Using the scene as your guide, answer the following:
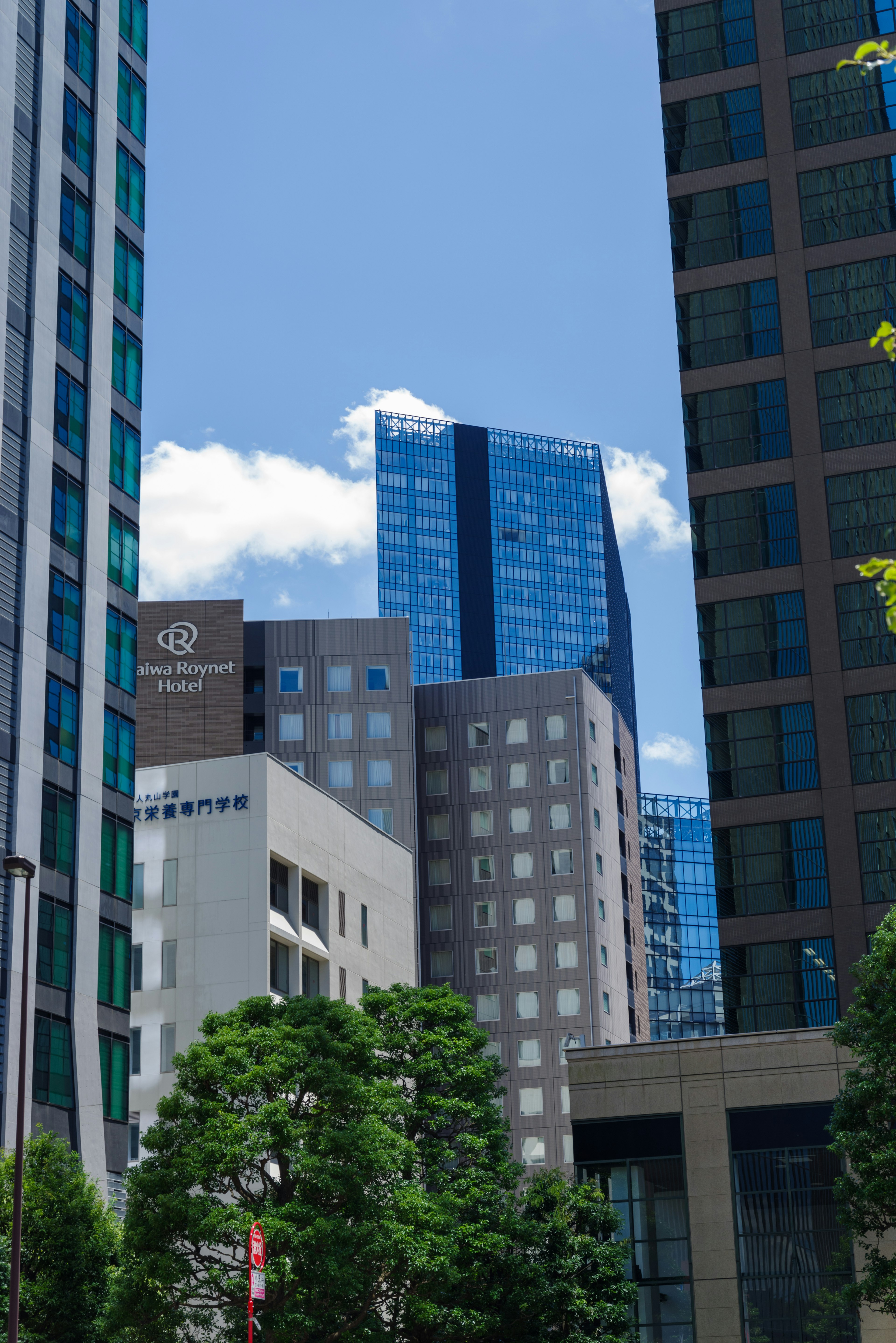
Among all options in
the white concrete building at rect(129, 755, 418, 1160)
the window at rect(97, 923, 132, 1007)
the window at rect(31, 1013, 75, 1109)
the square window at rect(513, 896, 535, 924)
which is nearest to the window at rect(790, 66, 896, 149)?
the white concrete building at rect(129, 755, 418, 1160)

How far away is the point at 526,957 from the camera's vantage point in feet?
359

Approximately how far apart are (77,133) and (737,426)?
29934 millimetres

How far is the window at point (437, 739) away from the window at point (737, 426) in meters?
45.4

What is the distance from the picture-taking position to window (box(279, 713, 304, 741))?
112 metres

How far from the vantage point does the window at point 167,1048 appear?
234 feet

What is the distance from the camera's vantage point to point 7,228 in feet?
208

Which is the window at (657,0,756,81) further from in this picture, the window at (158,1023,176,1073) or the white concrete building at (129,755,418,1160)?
the window at (158,1023,176,1073)

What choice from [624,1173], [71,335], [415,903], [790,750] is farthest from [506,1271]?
[415,903]

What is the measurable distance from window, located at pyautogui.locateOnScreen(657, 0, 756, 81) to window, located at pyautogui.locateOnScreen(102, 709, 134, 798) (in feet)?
125

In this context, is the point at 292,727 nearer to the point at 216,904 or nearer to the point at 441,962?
the point at 441,962

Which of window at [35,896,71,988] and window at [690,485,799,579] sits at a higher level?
window at [690,485,799,579]

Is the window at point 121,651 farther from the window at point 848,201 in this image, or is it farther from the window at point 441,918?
the window at point 441,918

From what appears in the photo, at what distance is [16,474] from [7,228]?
9256 millimetres

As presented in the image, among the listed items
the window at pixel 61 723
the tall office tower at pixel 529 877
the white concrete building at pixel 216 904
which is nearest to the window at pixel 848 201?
the white concrete building at pixel 216 904
